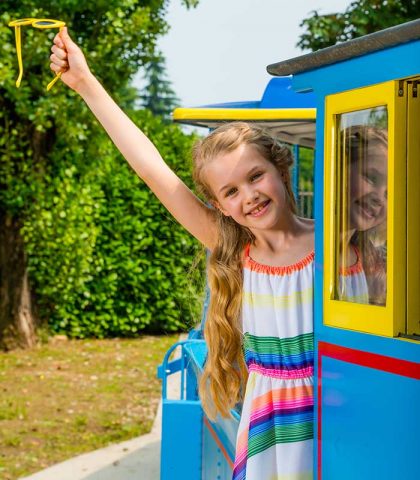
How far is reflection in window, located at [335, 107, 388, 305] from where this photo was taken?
2.06 metres

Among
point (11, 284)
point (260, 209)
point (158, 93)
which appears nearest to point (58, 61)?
point (260, 209)

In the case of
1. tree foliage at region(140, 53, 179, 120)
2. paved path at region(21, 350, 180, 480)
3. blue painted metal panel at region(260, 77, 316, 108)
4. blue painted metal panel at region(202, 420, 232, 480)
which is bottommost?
paved path at region(21, 350, 180, 480)

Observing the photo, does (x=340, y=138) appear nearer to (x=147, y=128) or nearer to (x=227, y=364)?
(x=227, y=364)

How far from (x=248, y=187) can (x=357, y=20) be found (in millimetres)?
7730

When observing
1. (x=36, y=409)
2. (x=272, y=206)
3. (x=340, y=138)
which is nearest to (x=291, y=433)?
(x=272, y=206)

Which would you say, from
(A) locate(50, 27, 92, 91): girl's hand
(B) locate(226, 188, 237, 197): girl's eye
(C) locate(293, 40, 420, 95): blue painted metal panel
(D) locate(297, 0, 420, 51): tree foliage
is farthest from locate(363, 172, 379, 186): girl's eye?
(D) locate(297, 0, 420, 51): tree foliage

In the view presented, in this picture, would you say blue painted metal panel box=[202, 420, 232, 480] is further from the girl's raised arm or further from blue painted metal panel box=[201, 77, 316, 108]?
blue painted metal panel box=[201, 77, 316, 108]

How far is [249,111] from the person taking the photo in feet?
13.1

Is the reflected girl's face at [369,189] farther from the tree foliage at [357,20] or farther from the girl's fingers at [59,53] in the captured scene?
the tree foliage at [357,20]

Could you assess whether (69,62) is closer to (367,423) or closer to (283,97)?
(367,423)

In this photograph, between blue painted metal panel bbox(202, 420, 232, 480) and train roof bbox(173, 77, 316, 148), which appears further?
train roof bbox(173, 77, 316, 148)

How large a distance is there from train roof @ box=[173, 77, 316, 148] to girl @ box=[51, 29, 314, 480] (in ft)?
4.33

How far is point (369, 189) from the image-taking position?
2109 millimetres

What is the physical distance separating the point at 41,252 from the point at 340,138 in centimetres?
795
